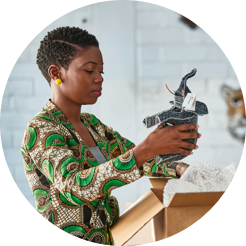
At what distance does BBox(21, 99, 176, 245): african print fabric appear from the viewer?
2.78 feet

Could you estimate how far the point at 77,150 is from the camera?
98 cm

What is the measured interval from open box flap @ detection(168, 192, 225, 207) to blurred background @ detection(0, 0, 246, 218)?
29cm

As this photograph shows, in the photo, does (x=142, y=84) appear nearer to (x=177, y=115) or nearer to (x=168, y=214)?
(x=177, y=115)

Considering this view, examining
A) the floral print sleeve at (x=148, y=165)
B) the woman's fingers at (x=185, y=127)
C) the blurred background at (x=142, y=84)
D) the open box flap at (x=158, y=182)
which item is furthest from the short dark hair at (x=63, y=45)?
the open box flap at (x=158, y=182)

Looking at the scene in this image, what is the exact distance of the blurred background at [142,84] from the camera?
1226 mm

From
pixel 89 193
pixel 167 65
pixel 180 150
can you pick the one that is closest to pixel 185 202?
pixel 180 150

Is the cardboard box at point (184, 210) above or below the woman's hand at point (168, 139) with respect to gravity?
below

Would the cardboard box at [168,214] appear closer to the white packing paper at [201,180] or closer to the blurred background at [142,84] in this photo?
the white packing paper at [201,180]

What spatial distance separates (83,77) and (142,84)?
0.30m

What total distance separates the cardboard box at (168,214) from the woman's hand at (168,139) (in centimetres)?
13

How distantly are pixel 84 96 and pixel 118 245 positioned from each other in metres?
0.48

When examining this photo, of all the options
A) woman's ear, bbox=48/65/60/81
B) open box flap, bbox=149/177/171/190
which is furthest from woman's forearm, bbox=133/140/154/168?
woman's ear, bbox=48/65/60/81

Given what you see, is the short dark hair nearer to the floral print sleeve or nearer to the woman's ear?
the woman's ear

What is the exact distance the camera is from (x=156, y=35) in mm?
1279
